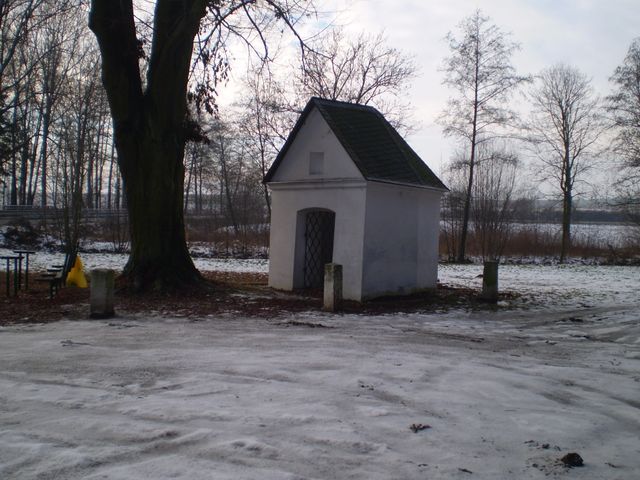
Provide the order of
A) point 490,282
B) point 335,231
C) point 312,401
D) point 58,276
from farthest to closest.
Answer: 1. point 58,276
2. point 490,282
3. point 335,231
4. point 312,401

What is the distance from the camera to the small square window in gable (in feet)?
42.3

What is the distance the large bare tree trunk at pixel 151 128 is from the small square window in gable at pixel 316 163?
3199 mm

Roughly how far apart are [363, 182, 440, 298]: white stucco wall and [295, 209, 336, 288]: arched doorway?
185 centimetres

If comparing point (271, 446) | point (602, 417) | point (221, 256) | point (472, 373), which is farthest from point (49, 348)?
point (221, 256)

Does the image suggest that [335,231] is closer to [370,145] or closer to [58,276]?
[370,145]

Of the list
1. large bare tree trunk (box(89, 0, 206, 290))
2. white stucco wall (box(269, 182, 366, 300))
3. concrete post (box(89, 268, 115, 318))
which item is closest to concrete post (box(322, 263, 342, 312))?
white stucco wall (box(269, 182, 366, 300))

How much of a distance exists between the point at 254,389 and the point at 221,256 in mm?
22696

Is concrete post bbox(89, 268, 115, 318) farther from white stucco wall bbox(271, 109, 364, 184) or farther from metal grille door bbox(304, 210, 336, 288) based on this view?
metal grille door bbox(304, 210, 336, 288)

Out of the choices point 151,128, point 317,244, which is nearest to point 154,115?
point 151,128

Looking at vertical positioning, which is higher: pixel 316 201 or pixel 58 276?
pixel 316 201

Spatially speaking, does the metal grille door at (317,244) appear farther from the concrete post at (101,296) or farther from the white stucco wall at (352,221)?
the concrete post at (101,296)

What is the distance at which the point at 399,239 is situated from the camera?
1277 cm

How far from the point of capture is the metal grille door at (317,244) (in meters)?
14.0

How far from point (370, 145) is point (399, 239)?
2380 millimetres
